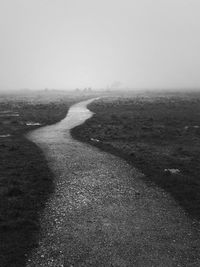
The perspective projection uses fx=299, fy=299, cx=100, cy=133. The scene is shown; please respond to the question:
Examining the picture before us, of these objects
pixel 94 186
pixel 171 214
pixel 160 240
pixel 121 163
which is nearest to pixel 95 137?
pixel 121 163

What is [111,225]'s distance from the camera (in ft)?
46.2

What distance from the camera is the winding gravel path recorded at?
11.8m

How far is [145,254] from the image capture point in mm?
11953

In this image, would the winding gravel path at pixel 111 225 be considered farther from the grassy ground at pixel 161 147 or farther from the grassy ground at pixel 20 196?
the grassy ground at pixel 161 147

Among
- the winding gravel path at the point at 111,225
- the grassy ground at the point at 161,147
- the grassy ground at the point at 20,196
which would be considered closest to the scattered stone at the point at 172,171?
the grassy ground at the point at 161,147

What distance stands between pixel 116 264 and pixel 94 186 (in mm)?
7683

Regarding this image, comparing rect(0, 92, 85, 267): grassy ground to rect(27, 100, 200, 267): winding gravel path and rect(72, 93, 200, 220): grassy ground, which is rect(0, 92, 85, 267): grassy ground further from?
rect(72, 93, 200, 220): grassy ground

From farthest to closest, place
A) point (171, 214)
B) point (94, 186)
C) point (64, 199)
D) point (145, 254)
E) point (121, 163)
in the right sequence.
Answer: point (121, 163)
point (94, 186)
point (64, 199)
point (171, 214)
point (145, 254)

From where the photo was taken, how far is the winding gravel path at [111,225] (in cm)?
1177

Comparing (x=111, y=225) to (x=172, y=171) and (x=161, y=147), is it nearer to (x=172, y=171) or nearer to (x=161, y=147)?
(x=172, y=171)

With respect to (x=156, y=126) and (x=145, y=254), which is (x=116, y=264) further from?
(x=156, y=126)

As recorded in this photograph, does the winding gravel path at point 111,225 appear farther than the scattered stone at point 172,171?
No

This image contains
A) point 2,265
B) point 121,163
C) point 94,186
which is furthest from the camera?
point 121,163

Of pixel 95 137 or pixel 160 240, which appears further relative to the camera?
pixel 95 137
